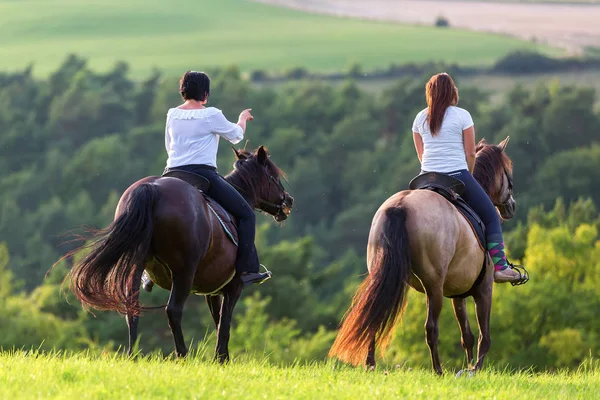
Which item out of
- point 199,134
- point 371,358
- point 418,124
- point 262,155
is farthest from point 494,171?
point 199,134

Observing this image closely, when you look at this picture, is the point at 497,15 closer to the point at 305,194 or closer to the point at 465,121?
the point at 305,194

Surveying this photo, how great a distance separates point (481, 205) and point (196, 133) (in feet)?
9.16

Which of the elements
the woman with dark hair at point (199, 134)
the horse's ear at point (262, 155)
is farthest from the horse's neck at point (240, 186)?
the woman with dark hair at point (199, 134)

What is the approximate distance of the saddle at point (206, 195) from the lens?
10.3 m

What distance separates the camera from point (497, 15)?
149 meters

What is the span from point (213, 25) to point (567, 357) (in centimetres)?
13149

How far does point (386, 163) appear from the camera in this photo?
121 m

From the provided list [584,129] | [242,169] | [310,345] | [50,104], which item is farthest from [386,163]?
[242,169]

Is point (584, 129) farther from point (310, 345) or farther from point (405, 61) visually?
point (310, 345)

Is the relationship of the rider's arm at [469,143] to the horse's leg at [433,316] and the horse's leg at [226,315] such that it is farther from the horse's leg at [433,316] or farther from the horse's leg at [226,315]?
the horse's leg at [226,315]

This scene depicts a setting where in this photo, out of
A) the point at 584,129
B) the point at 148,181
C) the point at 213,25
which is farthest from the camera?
the point at 213,25

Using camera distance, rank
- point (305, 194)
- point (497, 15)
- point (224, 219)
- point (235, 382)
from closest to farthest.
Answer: point (235, 382) < point (224, 219) < point (305, 194) < point (497, 15)

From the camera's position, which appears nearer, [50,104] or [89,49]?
[50,104]

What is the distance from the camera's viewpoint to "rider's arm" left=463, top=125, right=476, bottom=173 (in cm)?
1055
